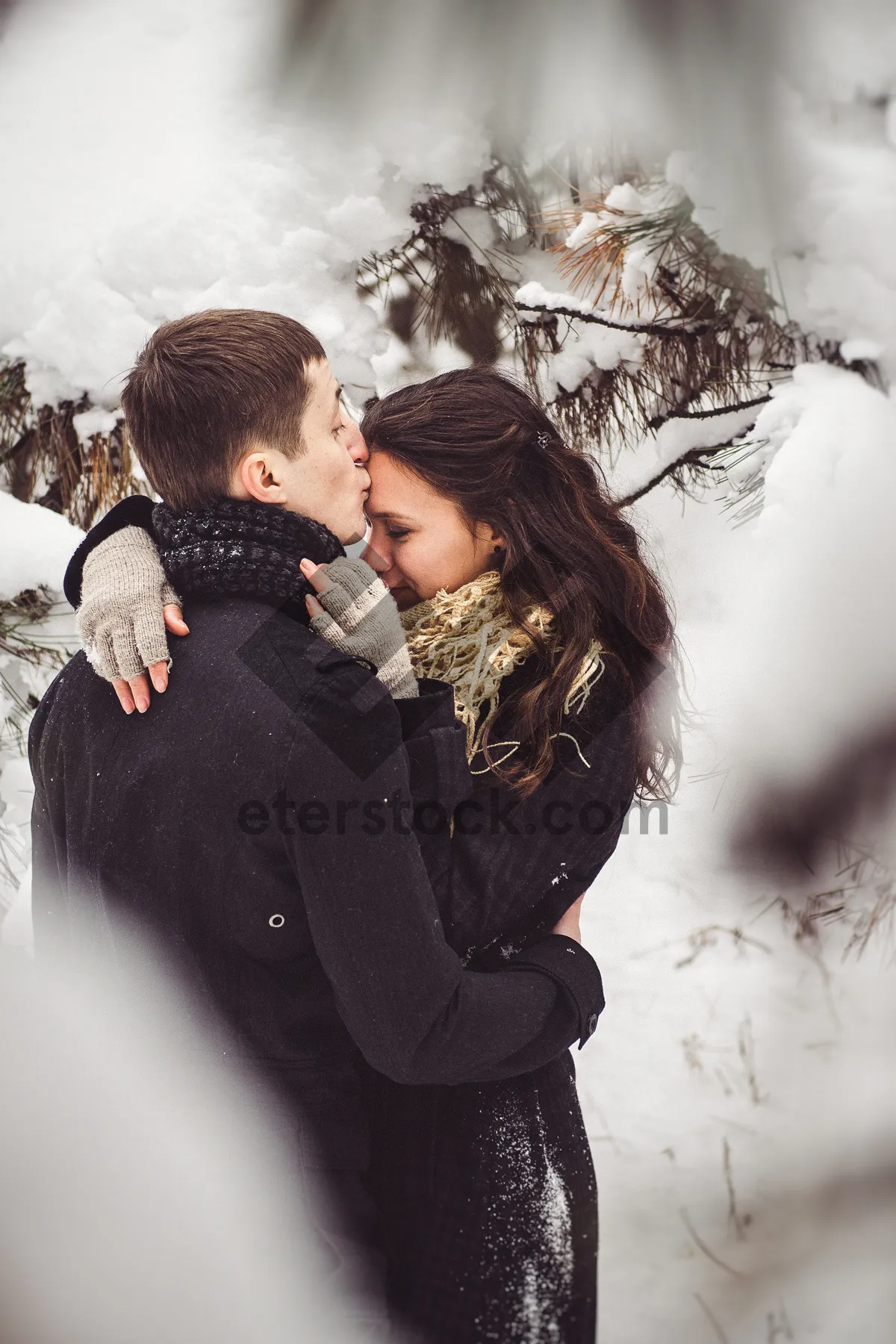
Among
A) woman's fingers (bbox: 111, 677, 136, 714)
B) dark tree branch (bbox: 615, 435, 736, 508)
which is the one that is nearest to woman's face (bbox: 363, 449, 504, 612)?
dark tree branch (bbox: 615, 435, 736, 508)

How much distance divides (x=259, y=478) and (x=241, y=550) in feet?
0.22

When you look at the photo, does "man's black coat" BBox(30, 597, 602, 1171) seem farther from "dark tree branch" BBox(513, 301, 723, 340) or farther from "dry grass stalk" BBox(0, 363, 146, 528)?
"dark tree branch" BBox(513, 301, 723, 340)

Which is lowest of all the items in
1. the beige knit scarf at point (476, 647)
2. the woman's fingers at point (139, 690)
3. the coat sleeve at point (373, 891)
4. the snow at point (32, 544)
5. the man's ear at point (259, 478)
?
the coat sleeve at point (373, 891)

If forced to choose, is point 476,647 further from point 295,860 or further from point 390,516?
point 295,860

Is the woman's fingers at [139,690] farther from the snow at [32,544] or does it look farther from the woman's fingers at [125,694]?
the snow at [32,544]

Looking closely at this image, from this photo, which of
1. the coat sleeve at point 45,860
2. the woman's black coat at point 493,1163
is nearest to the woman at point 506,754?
the woman's black coat at point 493,1163

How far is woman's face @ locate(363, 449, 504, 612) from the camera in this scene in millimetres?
931

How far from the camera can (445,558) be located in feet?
3.14

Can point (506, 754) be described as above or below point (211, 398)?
below

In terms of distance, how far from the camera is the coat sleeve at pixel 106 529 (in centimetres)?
A: 83

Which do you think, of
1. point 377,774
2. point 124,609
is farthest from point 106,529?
point 377,774

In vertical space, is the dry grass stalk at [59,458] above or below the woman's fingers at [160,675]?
above

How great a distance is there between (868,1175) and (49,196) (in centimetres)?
134

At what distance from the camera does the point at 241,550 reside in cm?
71
